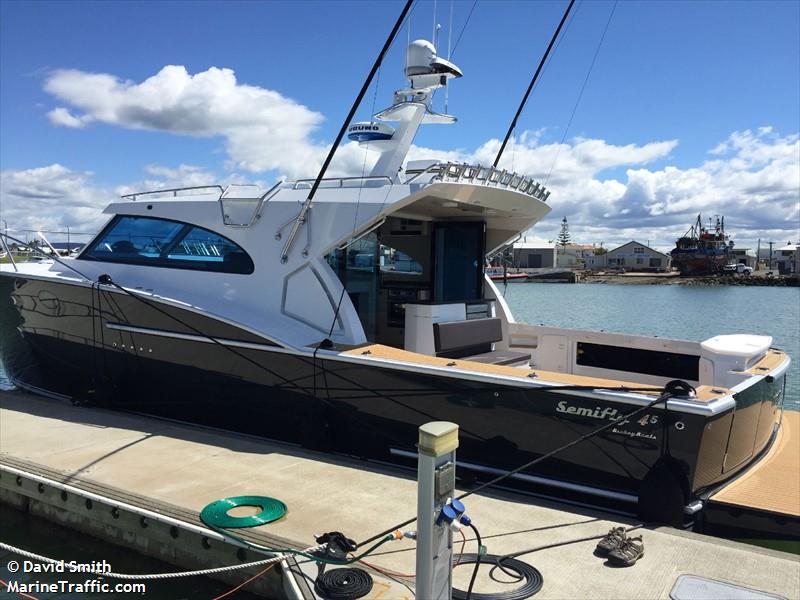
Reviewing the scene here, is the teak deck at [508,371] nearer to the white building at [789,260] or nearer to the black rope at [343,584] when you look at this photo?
the black rope at [343,584]

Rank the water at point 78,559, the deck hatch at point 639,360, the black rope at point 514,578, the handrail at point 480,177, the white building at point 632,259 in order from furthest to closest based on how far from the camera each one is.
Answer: the white building at point 632,259, the deck hatch at point 639,360, the handrail at point 480,177, the water at point 78,559, the black rope at point 514,578

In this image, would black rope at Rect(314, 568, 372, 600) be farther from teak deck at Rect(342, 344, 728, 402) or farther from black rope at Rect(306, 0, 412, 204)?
black rope at Rect(306, 0, 412, 204)

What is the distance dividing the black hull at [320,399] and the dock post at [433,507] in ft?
8.37

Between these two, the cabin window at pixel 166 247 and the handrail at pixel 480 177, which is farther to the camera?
the cabin window at pixel 166 247

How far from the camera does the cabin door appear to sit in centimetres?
848

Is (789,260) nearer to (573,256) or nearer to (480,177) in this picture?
(573,256)

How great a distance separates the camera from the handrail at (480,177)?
634cm

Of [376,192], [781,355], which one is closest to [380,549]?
[376,192]

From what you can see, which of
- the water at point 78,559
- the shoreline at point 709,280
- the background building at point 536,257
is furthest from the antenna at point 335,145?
the background building at point 536,257

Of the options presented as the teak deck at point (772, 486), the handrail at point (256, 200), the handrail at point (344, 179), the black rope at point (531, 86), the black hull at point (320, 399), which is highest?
the black rope at point (531, 86)

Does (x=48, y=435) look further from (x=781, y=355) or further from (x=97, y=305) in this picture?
(x=781, y=355)

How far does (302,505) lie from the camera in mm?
5074

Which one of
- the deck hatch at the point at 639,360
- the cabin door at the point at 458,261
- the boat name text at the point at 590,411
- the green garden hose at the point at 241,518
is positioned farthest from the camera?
the cabin door at the point at 458,261

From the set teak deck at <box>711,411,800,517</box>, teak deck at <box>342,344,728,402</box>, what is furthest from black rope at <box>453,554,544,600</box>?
teak deck at <box>711,411,800,517</box>
